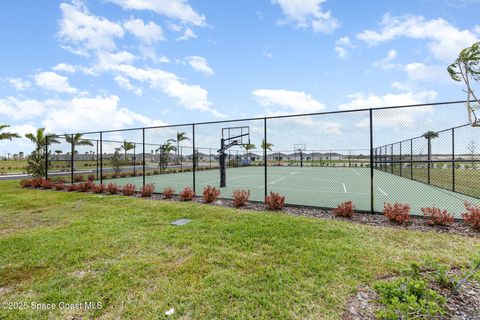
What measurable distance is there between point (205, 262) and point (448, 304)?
9.51 feet

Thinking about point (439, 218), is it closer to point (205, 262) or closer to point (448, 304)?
point (448, 304)

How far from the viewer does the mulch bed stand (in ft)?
7.82

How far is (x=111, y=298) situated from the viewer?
2.76m

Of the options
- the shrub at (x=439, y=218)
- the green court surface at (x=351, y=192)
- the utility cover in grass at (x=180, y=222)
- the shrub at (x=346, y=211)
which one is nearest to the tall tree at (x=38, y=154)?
the green court surface at (x=351, y=192)

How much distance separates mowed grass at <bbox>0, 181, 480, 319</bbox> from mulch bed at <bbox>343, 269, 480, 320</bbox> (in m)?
0.10

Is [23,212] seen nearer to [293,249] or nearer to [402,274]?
[293,249]

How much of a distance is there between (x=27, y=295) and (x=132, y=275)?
116cm

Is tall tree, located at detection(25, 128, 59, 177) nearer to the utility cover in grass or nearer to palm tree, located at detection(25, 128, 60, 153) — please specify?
palm tree, located at detection(25, 128, 60, 153)

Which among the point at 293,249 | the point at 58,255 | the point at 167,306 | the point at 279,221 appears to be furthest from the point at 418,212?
the point at 58,255

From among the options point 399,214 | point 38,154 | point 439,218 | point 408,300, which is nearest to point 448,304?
point 408,300

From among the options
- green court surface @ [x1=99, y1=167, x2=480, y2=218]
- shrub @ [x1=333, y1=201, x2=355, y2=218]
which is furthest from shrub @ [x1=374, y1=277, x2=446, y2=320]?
green court surface @ [x1=99, y1=167, x2=480, y2=218]

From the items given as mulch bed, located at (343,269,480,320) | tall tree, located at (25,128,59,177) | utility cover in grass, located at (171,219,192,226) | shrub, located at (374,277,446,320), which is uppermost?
tall tree, located at (25,128,59,177)

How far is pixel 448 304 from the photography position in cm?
253

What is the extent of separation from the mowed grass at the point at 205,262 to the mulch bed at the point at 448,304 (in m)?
0.10
